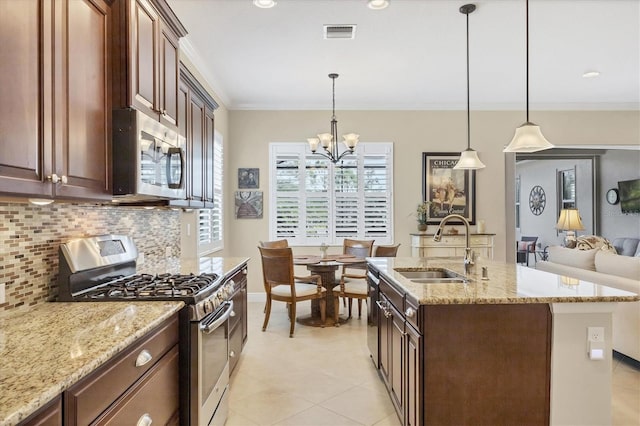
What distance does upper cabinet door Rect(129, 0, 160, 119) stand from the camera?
1.96 metres

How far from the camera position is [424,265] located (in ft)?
10.0

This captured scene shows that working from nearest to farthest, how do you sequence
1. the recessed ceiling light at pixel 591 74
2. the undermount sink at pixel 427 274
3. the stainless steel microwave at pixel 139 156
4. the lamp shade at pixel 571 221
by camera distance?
the stainless steel microwave at pixel 139 156, the undermount sink at pixel 427 274, the recessed ceiling light at pixel 591 74, the lamp shade at pixel 571 221

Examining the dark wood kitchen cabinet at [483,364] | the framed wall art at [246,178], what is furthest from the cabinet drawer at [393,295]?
the framed wall art at [246,178]

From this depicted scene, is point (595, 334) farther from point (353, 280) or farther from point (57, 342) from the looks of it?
point (353, 280)

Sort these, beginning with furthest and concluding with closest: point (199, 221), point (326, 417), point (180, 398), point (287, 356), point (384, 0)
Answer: point (199, 221)
point (287, 356)
point (384, 0)
point (326, 417)
point (180, 398)

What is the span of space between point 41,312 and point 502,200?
5977mm

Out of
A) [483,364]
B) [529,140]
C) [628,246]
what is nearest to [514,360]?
[483,364]

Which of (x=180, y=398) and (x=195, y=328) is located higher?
(x=195, y=328)

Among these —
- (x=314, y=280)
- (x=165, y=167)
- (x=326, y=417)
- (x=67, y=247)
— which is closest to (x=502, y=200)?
(x=314, y=280)

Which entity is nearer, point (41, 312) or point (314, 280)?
point (41, 312)

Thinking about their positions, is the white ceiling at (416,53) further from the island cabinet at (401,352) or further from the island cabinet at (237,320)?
the island cabinet at (401,352)

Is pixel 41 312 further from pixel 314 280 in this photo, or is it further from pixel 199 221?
pixel 314 280

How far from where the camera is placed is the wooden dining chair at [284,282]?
423 cm

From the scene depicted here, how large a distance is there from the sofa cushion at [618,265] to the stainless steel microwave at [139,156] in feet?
11.8
